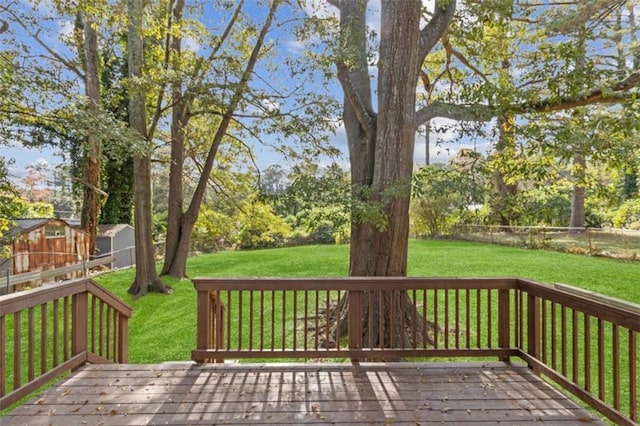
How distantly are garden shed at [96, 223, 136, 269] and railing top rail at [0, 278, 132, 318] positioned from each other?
349 inches

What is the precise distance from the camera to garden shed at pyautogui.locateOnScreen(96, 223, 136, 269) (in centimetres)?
1159

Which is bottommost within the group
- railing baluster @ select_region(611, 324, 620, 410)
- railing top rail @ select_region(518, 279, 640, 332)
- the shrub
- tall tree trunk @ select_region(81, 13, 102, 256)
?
railing baluster @ select_region(611, 324, 620, 410)

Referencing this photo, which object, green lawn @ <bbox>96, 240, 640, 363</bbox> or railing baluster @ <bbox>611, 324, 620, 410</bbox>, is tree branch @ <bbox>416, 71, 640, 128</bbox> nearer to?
railing baluster @ <bbox>611, 324, 620, 410</bbox>

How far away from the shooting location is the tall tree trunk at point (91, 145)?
5.22 metres

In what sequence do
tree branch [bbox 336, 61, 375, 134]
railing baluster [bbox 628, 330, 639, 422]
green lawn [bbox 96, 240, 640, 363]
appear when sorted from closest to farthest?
1. railing baluster [bbox 628, 330, 639, 422]
2. tree branch [bbox 336, 61, 375, 134]
3. green lawn [bbox 96, 240, 640, 363]

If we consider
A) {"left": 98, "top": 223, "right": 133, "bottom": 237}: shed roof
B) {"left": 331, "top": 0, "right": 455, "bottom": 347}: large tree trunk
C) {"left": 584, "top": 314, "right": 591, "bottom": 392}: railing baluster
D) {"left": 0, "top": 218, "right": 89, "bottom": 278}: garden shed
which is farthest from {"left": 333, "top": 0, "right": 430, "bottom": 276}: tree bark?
{"left": 98, "top": 223, "right": 133, "bottom": 237}: shed roof

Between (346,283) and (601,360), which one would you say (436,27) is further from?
(601,360)

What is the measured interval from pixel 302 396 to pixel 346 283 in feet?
3.31

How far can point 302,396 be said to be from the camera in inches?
103

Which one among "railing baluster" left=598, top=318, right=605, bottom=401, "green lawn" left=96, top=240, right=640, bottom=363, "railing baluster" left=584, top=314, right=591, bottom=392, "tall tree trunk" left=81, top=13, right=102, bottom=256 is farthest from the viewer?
"green lawn" left=96, top=240, right=640, bottom=363

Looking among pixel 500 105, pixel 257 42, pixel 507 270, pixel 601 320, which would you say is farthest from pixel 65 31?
pixel 507 270

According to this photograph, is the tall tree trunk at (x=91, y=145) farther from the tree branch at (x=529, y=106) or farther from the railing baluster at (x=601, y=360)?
the railing baluster at (x=601, y=360)

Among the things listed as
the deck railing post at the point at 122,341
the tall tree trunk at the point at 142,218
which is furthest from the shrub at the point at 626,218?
the deck railing post at the point at 122,341

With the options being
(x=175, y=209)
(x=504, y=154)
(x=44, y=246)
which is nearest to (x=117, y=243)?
(x=44, y=246)
